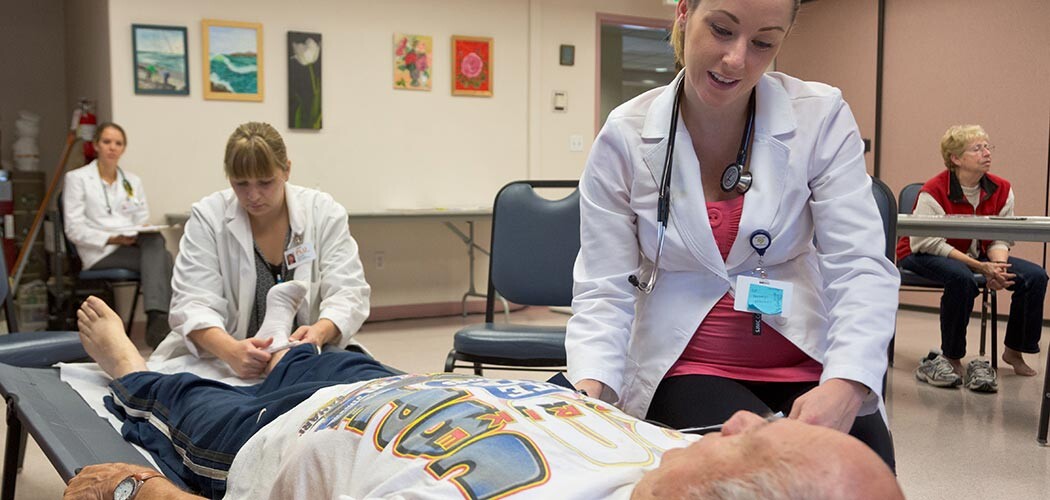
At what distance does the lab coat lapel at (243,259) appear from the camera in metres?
2.50

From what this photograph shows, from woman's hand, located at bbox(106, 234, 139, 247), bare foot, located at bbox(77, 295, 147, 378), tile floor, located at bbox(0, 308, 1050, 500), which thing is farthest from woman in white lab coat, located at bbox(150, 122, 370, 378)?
woman's hand, located at bbox(106, 234, 139, 247)

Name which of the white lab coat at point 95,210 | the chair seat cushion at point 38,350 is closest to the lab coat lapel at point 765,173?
the chair seat cushion at point 38,350

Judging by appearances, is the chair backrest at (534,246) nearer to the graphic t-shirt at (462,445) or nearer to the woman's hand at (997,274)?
the graphic t-shirt at (462,445)

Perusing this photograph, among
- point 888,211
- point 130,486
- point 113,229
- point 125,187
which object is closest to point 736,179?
point 888,211

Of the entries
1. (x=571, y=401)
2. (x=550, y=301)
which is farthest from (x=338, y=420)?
(x=550, y=301)

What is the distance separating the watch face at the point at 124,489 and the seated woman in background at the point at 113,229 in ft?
11.4

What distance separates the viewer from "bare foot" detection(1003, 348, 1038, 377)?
4.14 meters

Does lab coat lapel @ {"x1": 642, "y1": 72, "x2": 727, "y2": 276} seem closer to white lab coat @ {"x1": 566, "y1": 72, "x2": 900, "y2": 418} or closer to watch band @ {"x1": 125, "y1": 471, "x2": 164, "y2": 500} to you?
white lab coat @ {"x1": 566, "y1": 72, "x2": 900, "y2": 418}

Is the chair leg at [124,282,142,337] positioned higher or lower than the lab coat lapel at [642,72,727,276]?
lower

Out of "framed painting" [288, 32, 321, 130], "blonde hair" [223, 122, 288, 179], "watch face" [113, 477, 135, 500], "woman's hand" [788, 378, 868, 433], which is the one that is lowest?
"watch face" [113, 477, 135, 500]

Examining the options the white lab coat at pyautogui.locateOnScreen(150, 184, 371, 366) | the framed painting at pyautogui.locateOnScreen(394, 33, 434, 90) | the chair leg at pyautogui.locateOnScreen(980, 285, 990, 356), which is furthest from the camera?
the framed painting at pyautogui.locateOnScreen(394, 33, 434, 90)

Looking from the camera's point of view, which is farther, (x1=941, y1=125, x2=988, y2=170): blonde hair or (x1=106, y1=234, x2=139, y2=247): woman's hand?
(x1=106, y1=234, x2=139, y2=247): woman's hand

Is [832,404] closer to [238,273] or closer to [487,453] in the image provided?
[487,453]

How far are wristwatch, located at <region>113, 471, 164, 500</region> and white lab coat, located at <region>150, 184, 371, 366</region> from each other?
107 cm
